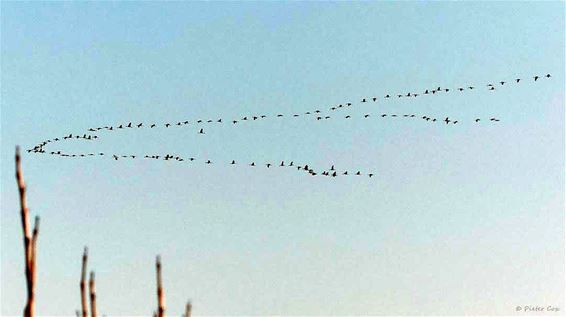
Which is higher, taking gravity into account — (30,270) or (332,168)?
(332,168)

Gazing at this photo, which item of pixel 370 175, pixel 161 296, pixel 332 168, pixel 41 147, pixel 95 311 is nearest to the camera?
pixel 161 296

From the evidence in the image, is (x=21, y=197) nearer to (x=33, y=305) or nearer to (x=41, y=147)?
(x=33, y=305)

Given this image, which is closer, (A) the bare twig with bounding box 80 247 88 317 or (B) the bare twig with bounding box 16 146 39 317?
(B) the bare twig with bounding box 16 146 39 317

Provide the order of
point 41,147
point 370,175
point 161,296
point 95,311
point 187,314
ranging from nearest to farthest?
point 187,314
point 161,296
point 95,311
point 41,147
point 370,175

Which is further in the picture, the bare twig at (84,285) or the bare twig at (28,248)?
the bare twig at (84,285)

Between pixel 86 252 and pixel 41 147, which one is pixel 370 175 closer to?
pixel 41 147

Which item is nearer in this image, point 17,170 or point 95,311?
point 17,170

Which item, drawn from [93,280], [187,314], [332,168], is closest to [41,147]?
[332,168]

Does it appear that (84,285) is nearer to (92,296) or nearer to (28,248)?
(92,296)

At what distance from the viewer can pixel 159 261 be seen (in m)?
10.7

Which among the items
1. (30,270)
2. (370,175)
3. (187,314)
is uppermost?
(370,175)

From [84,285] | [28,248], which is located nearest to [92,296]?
[84,285]

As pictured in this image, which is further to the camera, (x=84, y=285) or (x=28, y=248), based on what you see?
(x=84, y=285)

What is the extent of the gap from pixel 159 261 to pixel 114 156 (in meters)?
40.9
